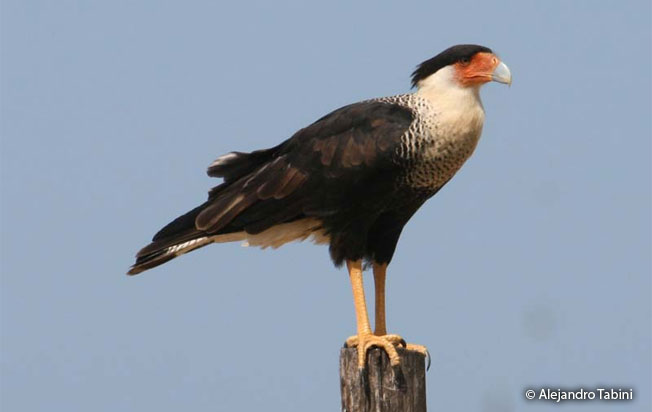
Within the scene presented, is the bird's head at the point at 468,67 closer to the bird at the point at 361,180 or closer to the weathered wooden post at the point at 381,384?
the bird at the point at 361,180

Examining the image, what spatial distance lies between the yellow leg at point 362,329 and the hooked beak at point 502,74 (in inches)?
53.2

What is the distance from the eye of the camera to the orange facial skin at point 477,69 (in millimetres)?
6052

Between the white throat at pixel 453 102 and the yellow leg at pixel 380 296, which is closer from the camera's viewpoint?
the white throat at pixel 453 102

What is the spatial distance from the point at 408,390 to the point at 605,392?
1363 mm

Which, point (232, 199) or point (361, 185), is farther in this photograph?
point (232, 199)

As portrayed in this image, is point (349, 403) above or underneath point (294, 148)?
underneath

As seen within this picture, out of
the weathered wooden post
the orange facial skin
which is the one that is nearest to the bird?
the orange facial skin

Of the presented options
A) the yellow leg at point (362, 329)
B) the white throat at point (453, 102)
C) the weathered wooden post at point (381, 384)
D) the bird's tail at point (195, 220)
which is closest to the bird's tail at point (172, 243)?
the bird's tail at point (195, 220)

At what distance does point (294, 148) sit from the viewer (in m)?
6.30

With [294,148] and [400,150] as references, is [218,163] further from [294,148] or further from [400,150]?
[400,150]

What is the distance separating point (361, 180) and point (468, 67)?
3.12 feet

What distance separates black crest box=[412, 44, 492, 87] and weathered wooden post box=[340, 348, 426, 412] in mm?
1739

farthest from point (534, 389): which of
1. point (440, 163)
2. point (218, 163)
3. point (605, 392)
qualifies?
point (218, 163)

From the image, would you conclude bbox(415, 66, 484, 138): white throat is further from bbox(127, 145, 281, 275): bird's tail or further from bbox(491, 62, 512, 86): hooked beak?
bbox(127, 145, 281, 275): bird's tail
